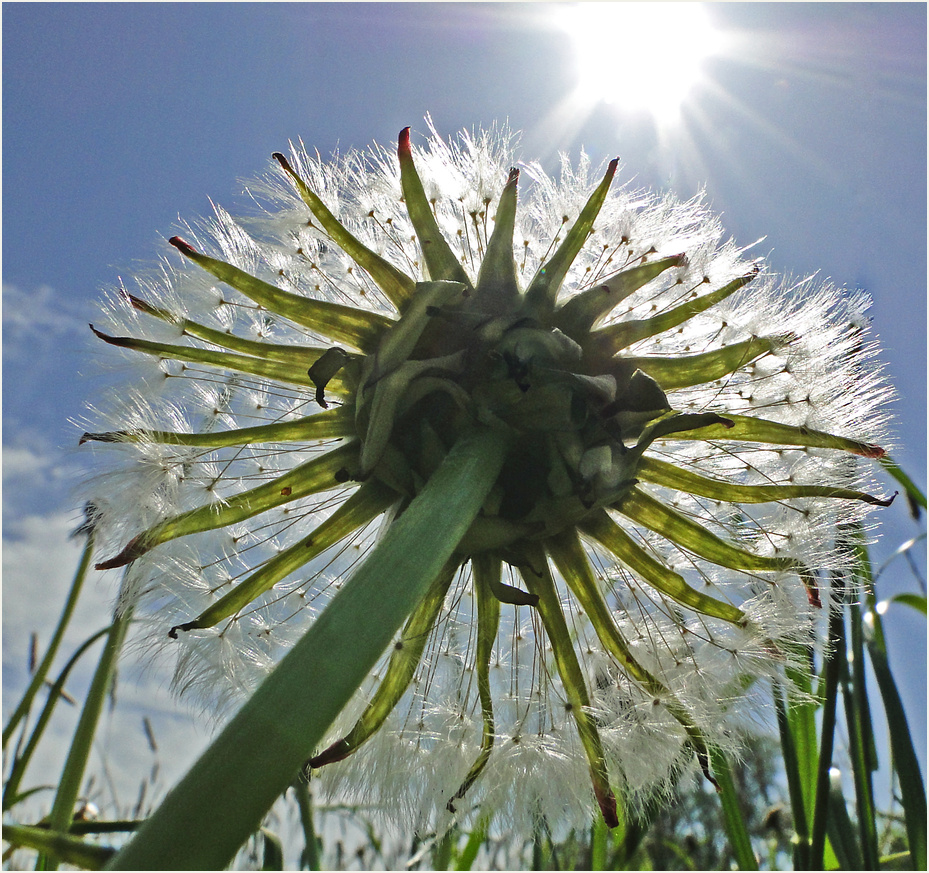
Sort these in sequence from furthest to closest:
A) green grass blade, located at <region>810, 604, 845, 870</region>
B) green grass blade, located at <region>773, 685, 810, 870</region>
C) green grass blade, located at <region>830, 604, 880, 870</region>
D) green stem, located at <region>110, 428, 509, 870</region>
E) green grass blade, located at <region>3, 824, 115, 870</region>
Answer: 1. green grass blade, located at <region>830, 604, 880, 870</region>
2. green grass blade, located at <region>773, 685, 810, 870</region>
3. green grass blade, located at <region>810, 604, 845, 870</region>
4. green grass blade, located at <region>3, 824, 115, 870</region>
5. green stem, located at <region>110, 428, 509, 870</region>

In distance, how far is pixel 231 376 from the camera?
8.55ft

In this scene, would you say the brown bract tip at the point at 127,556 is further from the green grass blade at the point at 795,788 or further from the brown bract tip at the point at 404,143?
the green grass blade at the point at 795,788

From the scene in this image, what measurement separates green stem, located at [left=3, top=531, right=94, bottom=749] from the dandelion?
3.84 feet

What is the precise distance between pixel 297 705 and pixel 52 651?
8.37ft

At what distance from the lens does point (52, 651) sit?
11.1 ft

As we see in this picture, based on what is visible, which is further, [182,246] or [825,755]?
[825,755]

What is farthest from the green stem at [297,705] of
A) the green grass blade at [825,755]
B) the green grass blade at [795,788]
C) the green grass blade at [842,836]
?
the green grass blade at [842,836]

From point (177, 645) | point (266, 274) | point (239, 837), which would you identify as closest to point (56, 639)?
point (177, 645)

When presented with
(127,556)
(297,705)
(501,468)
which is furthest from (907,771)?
(127,556)

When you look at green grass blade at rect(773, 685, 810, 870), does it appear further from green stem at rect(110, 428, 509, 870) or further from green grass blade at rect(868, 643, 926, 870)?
green stem at rect(110, 428, 509, 870)

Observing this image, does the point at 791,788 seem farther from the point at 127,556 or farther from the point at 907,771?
the point at 127,556

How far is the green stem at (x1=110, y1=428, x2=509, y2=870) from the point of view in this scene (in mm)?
1147

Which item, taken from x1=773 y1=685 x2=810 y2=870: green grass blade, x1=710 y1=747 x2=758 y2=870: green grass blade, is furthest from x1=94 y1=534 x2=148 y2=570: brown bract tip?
x1=773 y1=685 x2=810 y2=870: green grass blade

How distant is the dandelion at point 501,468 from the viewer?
84.8 inches
